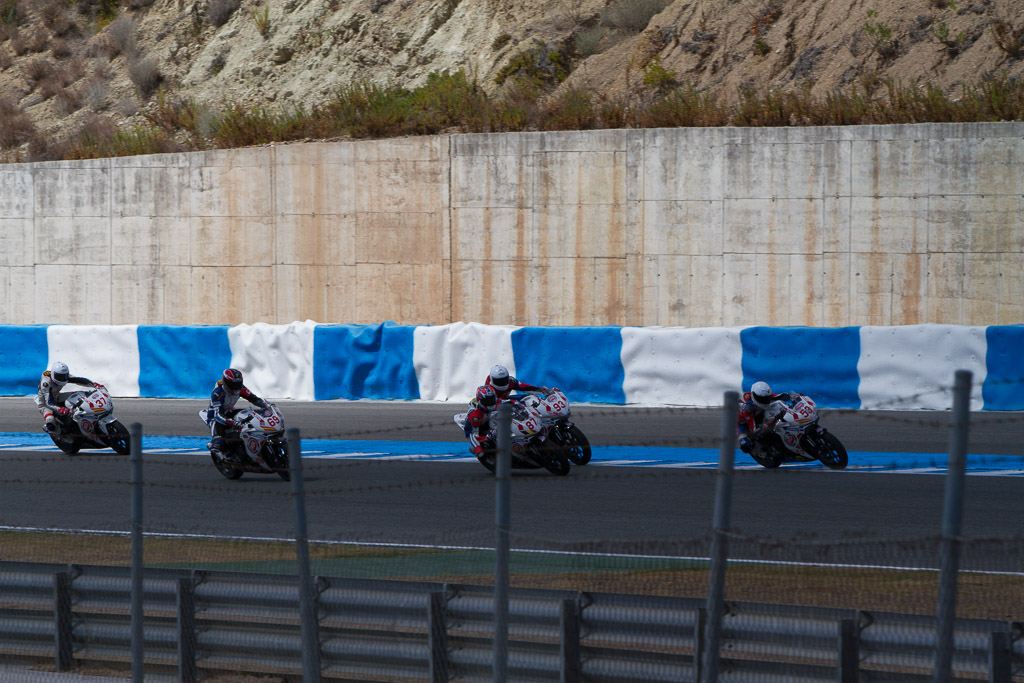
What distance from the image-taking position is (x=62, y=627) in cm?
686

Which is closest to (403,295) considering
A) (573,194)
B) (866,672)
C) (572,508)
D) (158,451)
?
(573,194)

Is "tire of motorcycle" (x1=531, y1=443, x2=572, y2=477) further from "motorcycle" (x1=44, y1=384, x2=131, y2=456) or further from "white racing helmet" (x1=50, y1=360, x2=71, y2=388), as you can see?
"white racing helmet" (x1=50, y1=360, x2=71, y2=388)

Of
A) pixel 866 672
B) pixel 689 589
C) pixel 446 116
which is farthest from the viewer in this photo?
pixel 446 116

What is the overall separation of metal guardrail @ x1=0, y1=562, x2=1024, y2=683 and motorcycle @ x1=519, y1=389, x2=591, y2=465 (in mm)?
6594

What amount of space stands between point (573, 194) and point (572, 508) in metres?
11.8

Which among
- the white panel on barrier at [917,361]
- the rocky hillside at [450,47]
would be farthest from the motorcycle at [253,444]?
the rocky hillside at [450,47]

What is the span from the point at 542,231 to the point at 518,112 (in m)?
3.13

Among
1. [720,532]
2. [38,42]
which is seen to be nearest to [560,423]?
[720,532]

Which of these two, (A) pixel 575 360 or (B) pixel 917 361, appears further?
(A) pixel 575 360

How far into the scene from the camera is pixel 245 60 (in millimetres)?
30875

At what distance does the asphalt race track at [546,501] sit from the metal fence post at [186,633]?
1.36 meters

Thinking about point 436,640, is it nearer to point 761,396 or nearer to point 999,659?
point 999,659

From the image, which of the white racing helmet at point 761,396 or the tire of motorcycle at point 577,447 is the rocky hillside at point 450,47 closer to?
the white racing helmet at point 761,396

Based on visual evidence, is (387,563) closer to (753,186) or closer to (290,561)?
(290,561)
